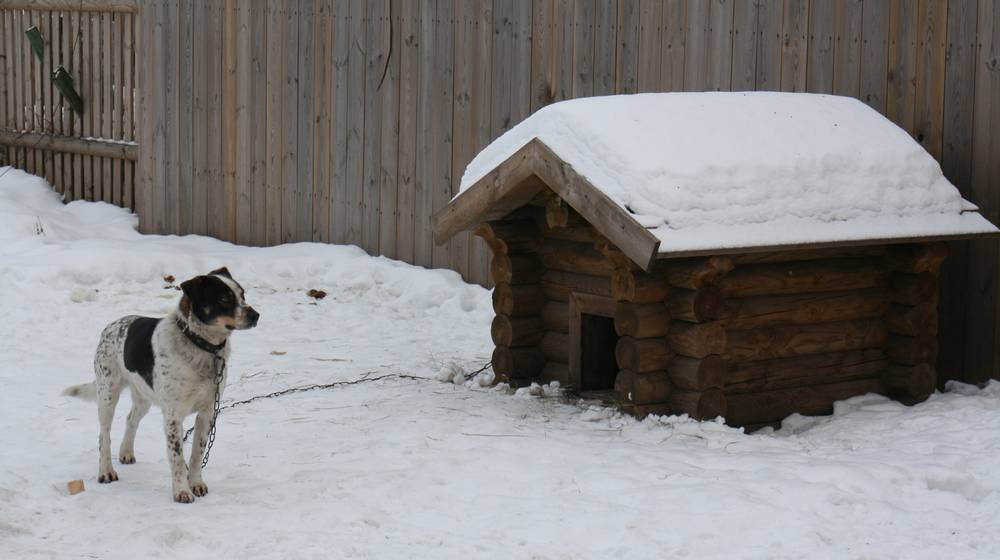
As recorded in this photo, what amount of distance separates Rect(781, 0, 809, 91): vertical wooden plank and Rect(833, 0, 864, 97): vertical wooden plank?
216 millimetres

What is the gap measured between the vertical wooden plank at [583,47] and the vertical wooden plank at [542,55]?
23 cm

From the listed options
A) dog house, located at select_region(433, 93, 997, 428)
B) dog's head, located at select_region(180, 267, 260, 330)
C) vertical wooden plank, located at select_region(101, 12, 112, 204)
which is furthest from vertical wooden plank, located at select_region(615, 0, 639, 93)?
vertical wooden plank, located at select_region(101, 12, 112, 204)

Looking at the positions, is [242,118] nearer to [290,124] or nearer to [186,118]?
[290,124]

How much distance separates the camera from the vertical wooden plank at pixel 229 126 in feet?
43.4

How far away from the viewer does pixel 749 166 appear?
7.49m

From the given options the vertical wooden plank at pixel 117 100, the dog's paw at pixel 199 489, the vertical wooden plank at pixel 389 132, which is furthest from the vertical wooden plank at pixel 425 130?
the dog's paw at pixel 199 489

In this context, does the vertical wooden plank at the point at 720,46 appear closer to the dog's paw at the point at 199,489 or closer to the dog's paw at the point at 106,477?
the dog's paw at the point at 199,489

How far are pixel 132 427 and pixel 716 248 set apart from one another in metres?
3.14

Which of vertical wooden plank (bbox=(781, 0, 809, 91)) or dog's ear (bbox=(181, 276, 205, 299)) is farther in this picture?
vertical wooden plank (bbox=(781, 0, 809, 91))

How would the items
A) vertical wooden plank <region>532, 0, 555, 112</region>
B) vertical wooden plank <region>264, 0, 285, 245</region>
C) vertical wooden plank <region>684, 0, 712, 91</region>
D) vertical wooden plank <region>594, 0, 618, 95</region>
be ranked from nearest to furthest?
vertical wooden plank <region>684, 0, 712, 91</region>, vertical wooden plank <region>594, 0, 618, 95</region>, vertical wooden plank <region>532, 0, 555, 112</region>, vertical wooden plank <region>264, 0, 285, 245</region>

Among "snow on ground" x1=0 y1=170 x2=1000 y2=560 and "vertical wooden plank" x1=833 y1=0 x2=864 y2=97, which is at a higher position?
"vertical wooden plank" x1=833 y1=0 x2=864 y2=97

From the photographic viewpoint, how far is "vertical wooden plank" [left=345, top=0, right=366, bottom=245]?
39.7 feet

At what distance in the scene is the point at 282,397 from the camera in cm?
848

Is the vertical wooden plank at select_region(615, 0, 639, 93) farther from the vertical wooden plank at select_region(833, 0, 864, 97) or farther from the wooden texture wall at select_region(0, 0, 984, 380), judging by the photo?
the vertical wooden plank at select_region(833, 0, 864, 97)
